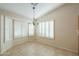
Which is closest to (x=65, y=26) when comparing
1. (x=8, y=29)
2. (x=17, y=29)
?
(x=17, y=29)

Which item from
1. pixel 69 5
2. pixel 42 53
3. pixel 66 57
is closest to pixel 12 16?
pixel 42 53

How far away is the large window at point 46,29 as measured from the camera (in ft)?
6.53

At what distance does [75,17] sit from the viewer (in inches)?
73.5

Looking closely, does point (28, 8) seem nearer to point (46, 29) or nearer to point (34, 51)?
point (46, 29)

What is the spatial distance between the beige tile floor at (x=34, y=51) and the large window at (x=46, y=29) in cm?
18

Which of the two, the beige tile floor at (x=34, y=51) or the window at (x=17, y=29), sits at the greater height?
the window at (x=17, y=29)

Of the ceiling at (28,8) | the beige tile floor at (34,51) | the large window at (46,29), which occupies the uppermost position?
the ceiling at (28,8)

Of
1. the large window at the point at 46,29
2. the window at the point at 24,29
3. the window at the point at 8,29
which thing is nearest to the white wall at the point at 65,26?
the large window at the point at 46,29

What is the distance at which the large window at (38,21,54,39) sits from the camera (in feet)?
6.53

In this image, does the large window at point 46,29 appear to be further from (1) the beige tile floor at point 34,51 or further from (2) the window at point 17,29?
(2) the window at point 17,29

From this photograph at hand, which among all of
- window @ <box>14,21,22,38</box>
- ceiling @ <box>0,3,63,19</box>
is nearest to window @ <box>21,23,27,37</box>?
window @ <box>14,21,22,38</box>

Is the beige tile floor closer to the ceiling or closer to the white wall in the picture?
the white wall

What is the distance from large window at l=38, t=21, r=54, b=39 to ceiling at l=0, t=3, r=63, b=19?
0.54 feet

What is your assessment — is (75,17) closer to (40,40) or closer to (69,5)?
(69,5)
